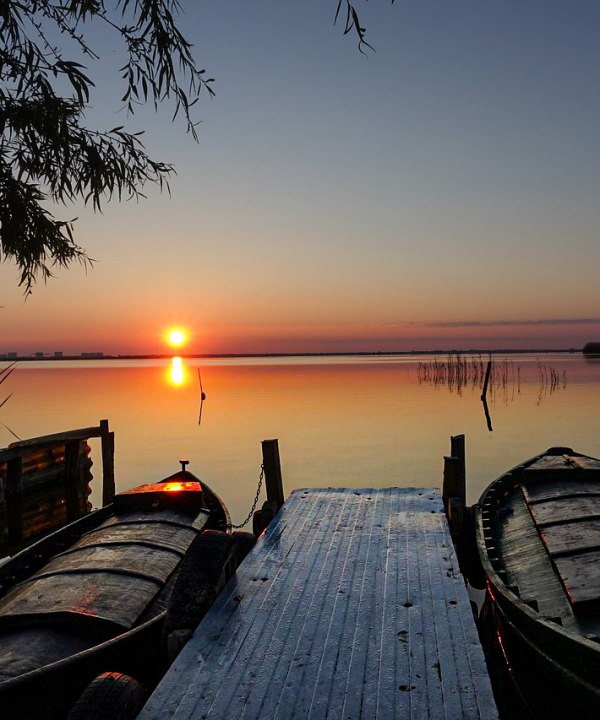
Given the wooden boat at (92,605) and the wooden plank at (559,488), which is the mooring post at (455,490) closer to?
the wooden plank at (559,488)

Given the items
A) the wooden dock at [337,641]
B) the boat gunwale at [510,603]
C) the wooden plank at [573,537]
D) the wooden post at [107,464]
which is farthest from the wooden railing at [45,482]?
the wooden plank at [573,537]

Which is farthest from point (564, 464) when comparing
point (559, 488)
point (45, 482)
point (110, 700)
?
point (45, 482)

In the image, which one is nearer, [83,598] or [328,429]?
[83,598]

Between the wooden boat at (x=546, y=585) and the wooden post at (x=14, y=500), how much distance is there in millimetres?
12297

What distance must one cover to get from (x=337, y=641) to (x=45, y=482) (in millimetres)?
14029

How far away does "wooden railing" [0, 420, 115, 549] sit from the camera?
53.0 feet

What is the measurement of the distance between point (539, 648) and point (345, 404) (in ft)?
148

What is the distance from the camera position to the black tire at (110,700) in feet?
17.0

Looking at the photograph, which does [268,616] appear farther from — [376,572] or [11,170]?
[11,170]

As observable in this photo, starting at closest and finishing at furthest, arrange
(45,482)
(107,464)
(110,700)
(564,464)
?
(110,700) < (564,464) < (45,482) < (107,464)

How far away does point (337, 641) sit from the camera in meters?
6.29

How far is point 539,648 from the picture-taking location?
265 inches

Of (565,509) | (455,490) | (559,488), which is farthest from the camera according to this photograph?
(455,490)

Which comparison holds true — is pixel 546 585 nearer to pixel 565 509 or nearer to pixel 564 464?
pixel 565 509
